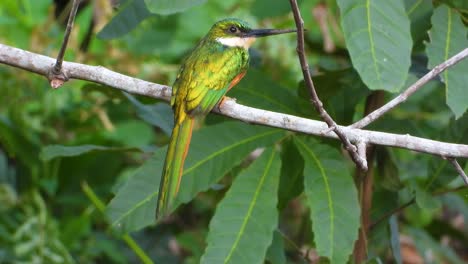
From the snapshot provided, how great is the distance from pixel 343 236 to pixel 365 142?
34 centimetres

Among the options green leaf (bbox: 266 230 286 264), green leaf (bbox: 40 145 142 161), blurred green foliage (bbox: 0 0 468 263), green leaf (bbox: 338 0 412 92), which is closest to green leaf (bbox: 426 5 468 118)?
blurred green foliage (bbox: 0 0 468 263)

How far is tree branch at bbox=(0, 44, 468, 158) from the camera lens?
1.70 m

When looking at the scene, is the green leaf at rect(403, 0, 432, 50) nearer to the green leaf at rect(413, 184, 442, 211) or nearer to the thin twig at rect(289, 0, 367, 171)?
the green leaf at rect(413, 184, 442, 211)

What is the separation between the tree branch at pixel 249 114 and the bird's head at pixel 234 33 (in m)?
0.35

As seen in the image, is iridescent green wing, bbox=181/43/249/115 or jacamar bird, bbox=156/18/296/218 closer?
jacamar bird, bbox=156/18/296/218

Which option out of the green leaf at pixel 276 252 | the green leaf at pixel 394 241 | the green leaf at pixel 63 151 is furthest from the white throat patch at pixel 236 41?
the green leaf at pixel 394 241

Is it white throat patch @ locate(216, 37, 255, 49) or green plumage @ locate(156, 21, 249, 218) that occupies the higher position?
white throat patch @ locate(216, 37, 255, 49)

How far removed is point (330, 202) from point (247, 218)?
190 millimetres

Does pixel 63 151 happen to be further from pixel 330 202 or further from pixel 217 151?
pixel 330 202

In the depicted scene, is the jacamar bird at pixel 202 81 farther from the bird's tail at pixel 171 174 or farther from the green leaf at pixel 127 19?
the green leaf at pixel 127 19

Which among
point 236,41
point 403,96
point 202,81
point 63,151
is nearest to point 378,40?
Result: point 403,96

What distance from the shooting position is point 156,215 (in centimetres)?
191

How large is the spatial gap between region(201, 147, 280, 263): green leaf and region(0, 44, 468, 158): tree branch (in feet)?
0.69

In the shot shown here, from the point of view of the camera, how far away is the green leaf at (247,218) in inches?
76.8
